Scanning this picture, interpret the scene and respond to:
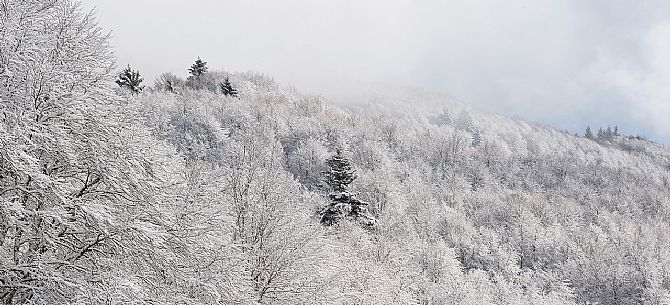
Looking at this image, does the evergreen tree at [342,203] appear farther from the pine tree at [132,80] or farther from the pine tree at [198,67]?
the pine tree at [198,67]

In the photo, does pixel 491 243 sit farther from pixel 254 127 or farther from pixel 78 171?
pixel 78 171

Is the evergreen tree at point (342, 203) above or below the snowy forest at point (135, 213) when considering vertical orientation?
above

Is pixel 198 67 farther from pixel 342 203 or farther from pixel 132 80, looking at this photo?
pixel 342 203

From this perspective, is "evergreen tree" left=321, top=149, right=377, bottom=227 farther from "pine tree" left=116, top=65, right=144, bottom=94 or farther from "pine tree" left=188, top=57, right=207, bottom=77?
"pine tree" left=188, top=57, right=207, bottom=77

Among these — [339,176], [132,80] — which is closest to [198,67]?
[132,80]

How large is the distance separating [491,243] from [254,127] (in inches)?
2406

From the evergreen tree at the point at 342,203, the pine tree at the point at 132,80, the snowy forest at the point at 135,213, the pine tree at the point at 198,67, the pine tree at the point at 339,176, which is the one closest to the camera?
the snowy forest at the point at 135,213

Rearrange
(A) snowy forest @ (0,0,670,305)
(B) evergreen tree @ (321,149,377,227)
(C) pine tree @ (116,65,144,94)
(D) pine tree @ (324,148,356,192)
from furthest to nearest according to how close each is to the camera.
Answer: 1. (C) pine tree @ (116,65,144,94)
2. (D) pine tree @ (324,148,356,192)
3. (B) evergreen tree @ (321,149,377,227)
4. (A) snowy forest @ (0,0,670,305)

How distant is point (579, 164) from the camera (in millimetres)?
166375

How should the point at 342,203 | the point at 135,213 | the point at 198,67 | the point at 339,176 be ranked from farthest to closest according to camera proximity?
the point at 198,67
the point at 339,176
the point at 342,203
the point at 135,213

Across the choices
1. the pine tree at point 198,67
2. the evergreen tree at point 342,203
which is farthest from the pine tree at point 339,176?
the pine tree at point 198,67

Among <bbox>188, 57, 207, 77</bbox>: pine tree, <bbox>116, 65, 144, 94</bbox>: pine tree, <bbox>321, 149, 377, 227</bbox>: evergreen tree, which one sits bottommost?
<bbox>321, 149, 377, 227</bbox>: evergreen tree

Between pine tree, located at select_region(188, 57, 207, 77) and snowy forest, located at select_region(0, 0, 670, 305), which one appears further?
pine tree, located at select_region(188, 57, 207, 77)

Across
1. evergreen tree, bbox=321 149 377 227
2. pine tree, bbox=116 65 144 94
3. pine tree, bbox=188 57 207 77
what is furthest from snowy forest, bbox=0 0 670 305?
pine tree, bbox=188 57 207 77
